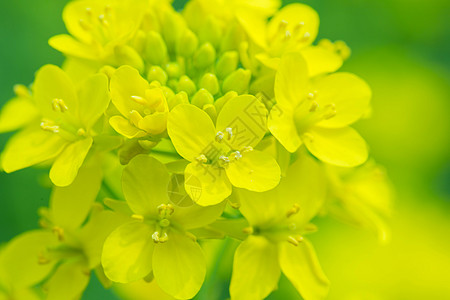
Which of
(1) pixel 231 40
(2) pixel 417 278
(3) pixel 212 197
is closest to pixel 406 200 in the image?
(2) pixel 417 278

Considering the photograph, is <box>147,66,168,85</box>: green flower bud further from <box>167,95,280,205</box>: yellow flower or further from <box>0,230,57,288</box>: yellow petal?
<box>0,230,57,288</box>: yellow petal

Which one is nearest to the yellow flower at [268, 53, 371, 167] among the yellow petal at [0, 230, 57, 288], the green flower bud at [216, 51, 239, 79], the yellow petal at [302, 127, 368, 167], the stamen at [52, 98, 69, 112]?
the yellow petal at [302, 127, 368, 167]

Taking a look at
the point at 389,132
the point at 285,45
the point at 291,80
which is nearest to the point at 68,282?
the point at 291,80

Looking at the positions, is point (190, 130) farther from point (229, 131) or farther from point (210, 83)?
point (210, 83)

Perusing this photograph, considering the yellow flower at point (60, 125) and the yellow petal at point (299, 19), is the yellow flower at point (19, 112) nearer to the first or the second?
the yellow flower at point (60, 125)

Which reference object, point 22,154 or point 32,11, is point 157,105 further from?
point 32,11

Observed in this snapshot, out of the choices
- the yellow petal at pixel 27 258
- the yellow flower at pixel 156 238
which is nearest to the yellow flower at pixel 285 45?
the yellow flower at pixel 156 238
